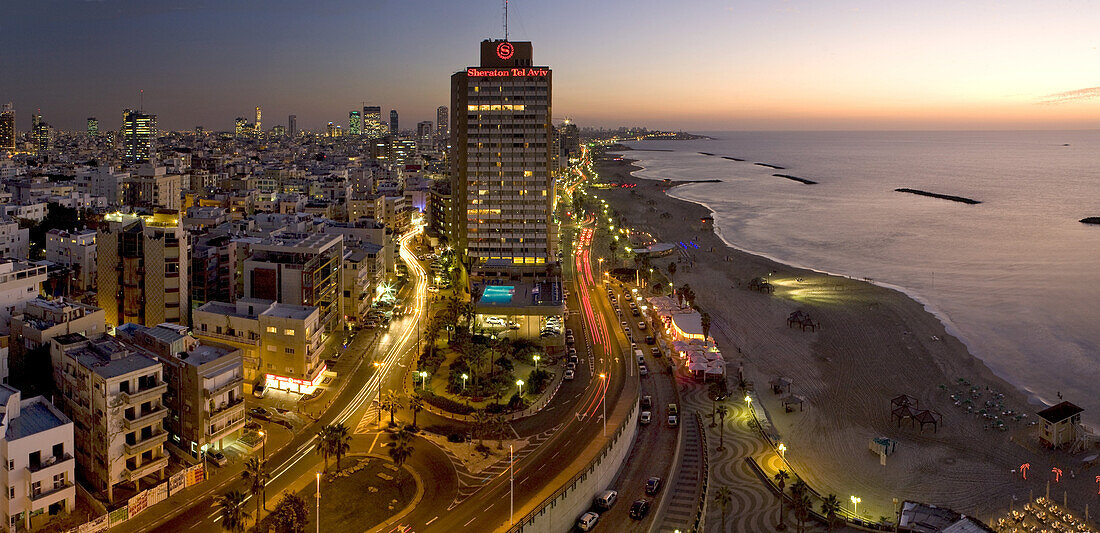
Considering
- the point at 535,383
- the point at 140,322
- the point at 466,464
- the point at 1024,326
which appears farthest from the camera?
the point at 1024,326

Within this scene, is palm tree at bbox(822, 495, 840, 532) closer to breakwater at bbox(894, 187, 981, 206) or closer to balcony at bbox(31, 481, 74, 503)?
balcony at bbox(31, 481, 74, 503)

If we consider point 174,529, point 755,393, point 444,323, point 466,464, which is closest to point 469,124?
point 444,323

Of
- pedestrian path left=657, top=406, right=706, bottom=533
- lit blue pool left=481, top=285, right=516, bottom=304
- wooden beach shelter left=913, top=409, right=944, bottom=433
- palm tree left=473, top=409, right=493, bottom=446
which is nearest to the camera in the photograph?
pedestrian path left=657, top=406, right=706, bottom=533

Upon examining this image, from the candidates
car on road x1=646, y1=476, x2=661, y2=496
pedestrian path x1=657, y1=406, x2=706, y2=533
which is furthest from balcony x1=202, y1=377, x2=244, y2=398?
pedestrian path x1=657, y1=406, x2=706, y2=533

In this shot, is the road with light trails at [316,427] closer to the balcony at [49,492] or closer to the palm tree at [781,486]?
the balcony at [49,492]

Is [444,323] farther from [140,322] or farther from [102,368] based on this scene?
[102,368]
